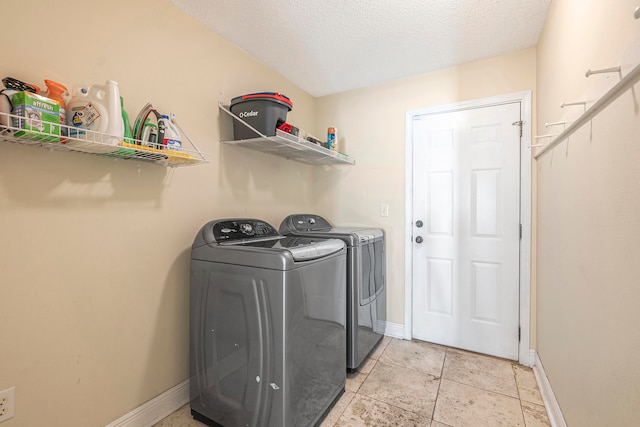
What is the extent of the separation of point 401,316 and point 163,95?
8.03 feet

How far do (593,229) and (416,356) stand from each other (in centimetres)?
162

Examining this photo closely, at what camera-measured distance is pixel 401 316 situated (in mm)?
2539

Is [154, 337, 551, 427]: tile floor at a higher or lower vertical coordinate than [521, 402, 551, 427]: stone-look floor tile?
lower

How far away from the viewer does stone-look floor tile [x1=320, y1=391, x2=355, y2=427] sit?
5.03 feet

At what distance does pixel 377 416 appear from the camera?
1.57 metres

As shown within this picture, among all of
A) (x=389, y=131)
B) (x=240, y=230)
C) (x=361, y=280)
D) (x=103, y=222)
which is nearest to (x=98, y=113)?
(x=103, y=222)

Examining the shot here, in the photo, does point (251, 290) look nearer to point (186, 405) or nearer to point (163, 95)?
point (186, 405)

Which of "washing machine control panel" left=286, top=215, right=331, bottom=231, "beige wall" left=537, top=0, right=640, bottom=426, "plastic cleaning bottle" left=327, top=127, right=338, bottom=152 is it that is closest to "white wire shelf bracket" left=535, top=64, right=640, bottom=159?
"beige wall" left=537, top=0, right=640, bottom=426

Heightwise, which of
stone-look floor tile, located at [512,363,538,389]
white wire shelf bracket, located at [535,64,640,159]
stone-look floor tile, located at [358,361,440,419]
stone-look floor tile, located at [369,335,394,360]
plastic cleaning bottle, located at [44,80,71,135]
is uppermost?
plastic cleaning bottle, located at [44,80,71,135]

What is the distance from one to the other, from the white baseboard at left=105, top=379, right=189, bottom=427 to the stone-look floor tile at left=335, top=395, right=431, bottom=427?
91 cm

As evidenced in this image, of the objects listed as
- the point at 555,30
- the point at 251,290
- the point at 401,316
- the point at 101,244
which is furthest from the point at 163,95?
the point at 401,316

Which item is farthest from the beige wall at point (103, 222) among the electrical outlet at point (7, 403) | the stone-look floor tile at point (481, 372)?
the stone-look floor tile at point (481, 372)

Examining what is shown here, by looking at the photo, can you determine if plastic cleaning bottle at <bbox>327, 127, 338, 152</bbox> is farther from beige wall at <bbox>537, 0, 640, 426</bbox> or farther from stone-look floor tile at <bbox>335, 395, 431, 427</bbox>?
stone-look floor tile at <bbox>335, 395, 431, 427</bbox>

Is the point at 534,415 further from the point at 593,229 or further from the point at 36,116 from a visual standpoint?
the point at 36,116
